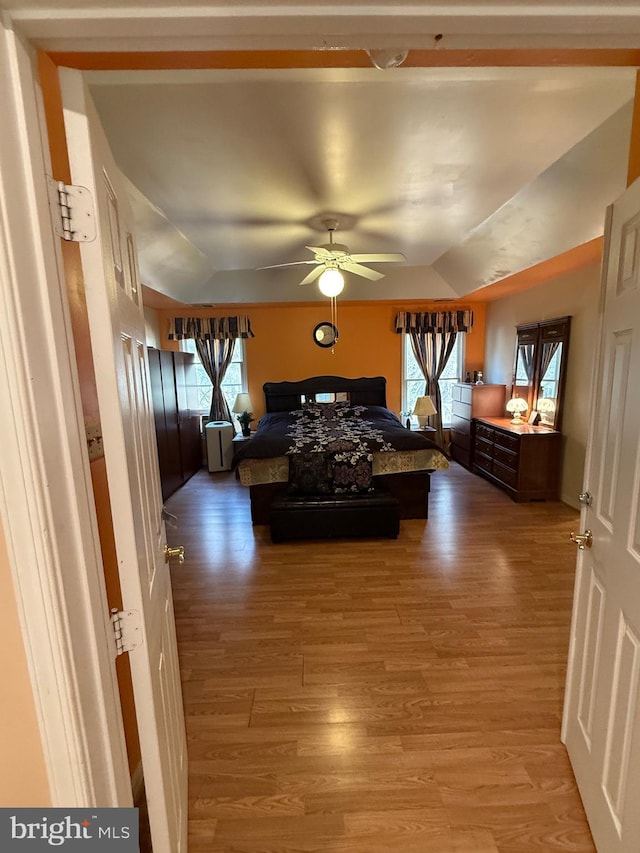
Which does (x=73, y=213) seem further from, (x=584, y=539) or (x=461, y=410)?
(x=461, y=410)

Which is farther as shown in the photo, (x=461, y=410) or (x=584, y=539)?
(x=461, y=410)

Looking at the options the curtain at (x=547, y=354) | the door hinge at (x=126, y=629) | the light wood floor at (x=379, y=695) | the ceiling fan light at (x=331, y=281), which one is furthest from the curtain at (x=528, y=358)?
the door hinge at (x=126, y=629)

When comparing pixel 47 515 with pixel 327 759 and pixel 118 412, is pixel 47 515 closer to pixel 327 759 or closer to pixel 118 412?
pixel 118 412

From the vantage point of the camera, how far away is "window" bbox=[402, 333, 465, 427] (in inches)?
247

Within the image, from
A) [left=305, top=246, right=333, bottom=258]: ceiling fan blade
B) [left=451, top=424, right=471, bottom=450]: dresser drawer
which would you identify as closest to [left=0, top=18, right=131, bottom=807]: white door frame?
[left=305, top=246, right=333, bottom=258]: ceiling fan blade

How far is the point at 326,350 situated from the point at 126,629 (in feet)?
18.1

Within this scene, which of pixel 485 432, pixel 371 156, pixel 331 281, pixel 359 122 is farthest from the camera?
pixel 485 432

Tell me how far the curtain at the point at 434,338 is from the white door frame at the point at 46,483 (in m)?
5.70

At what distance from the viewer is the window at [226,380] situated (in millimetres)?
6180

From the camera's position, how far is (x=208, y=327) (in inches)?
233

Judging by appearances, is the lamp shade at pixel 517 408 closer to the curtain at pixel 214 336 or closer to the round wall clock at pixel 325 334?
the round wall clock at pixel 325 334

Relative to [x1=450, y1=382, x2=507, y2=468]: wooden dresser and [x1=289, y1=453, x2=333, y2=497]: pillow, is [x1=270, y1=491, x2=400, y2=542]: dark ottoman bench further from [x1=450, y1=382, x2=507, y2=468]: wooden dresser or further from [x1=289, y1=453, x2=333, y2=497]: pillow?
[x1=450, y1=382, x2=507, y2=468]: wooden dresser

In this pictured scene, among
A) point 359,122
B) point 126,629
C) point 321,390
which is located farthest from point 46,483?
point 321,390
